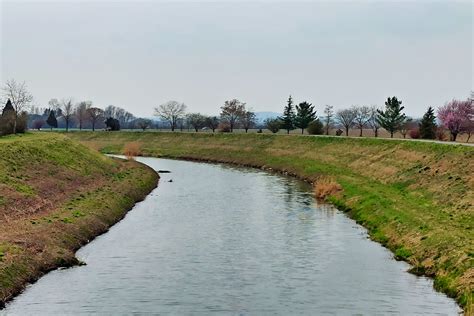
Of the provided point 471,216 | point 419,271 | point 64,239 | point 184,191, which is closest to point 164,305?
point 64,239

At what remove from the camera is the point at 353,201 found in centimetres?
4822

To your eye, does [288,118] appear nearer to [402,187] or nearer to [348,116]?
[348,116]

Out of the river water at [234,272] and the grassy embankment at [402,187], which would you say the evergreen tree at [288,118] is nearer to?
the grassy embankment at [402,187]

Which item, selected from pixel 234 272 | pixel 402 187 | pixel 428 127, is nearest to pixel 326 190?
pixel 402 187

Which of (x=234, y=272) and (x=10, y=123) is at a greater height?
(x=10, y=123)

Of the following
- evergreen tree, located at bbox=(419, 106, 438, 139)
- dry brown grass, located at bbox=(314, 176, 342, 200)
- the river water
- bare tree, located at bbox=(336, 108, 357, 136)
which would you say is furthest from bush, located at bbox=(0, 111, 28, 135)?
bare tree, located at bbox=(336, 108, 357, 136)

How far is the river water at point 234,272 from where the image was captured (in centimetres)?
2294

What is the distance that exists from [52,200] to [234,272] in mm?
20521

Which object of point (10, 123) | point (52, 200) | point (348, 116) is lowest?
point (52, 200)

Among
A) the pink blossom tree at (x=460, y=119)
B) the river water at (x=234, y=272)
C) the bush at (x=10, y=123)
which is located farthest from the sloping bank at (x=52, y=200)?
the pink blossom tree at (x=460, y=119)

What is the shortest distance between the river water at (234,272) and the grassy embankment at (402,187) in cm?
129

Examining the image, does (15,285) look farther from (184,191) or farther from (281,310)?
(184,191)

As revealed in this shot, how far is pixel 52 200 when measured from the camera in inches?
1674

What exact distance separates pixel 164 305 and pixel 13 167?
2984cm
